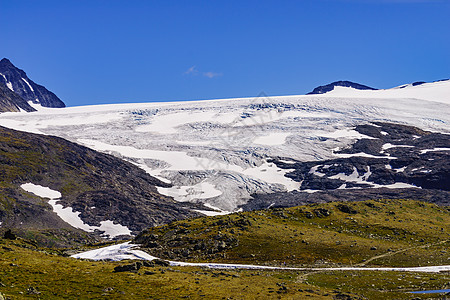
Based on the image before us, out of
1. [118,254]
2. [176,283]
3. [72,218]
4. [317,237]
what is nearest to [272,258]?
[317,237]

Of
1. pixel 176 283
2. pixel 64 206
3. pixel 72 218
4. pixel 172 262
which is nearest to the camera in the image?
pixel 176 283

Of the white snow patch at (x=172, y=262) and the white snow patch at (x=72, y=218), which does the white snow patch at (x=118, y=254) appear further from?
the white snow patch at (x=72, y=218)

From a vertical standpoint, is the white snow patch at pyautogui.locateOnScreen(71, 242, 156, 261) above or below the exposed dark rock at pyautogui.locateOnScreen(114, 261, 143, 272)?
below

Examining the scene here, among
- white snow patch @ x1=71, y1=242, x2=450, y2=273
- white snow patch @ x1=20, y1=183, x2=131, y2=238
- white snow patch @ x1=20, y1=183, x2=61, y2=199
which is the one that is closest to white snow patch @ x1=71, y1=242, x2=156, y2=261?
white snow patch @ x1=71, y1=242, x2=450, y2=273

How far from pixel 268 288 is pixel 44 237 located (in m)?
105

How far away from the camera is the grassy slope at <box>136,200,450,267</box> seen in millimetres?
70438

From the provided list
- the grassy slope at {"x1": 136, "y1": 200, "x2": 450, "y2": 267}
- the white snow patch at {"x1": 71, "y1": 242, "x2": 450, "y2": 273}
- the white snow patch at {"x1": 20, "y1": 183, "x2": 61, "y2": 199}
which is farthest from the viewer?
the white snow patch at {"x1": 20, "y1": 183, "x2": 61, "y2": 199}

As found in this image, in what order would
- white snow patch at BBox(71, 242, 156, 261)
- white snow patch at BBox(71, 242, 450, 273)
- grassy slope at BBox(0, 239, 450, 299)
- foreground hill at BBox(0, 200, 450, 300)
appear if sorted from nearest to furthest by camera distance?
grassy slope at BBox(0, 239, 450, 299) < foreground hill at BBox(0, 200, 450, 300) < white snow patch at BBox(71, 242, 450, 273) < white snow patch at BBox(71, 242, 156, 261)

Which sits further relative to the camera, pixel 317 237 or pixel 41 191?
pixel 41 191

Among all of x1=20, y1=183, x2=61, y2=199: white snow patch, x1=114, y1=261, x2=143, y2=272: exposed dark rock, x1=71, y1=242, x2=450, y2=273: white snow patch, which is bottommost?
x1=71, y1=242, x2=450, y2=273: white snow patch

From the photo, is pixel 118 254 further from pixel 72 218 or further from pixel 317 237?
pixel 72 218

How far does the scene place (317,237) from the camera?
257ft

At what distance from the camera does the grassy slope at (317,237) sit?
231ft

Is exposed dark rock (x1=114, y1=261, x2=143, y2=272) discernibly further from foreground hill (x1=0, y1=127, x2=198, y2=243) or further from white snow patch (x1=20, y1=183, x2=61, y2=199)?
white snow patch (x1=20, y1=183, x2=61, y2=199)
